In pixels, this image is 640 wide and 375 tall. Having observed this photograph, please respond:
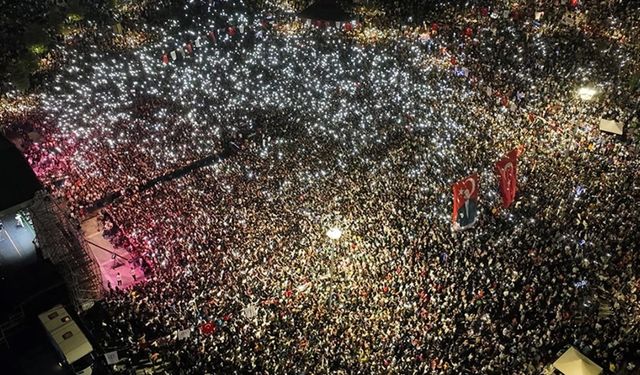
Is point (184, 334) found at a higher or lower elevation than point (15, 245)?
lower

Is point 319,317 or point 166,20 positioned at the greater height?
point 166,20

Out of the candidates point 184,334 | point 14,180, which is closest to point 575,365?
point 184,334

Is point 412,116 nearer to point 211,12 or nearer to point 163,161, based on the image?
point 163,161

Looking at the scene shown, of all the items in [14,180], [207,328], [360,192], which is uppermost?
[14,180]

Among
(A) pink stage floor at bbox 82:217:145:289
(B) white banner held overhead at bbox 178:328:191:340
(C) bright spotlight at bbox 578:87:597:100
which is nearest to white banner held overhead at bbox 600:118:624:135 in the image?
(C) bright spotlight at bbox 578:87:597:100

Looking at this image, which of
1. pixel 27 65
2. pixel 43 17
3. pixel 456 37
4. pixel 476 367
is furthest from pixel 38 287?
pixel 456 37

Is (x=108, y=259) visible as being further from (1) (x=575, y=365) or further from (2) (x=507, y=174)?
(1) (x=575, y=365)

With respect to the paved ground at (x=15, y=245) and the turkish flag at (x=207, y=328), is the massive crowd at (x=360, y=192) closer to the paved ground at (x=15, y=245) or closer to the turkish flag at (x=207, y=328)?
the turkish flag at (x=207, y=328)
